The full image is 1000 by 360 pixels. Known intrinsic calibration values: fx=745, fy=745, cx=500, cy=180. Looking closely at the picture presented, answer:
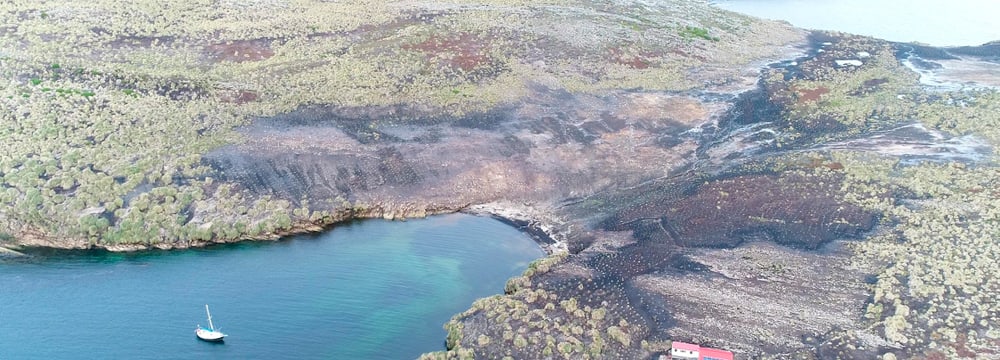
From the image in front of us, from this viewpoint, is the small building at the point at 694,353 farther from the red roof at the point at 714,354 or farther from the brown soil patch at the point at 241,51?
the brown soil patch at the point at 241,51

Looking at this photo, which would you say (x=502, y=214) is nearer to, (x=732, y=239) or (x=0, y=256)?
(x=732, y=239)

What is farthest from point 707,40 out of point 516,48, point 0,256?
point 0,256

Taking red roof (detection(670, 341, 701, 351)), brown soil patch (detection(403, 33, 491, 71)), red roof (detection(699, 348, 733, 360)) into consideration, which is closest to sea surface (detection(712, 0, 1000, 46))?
brown soil patch (detection(403, 33, 491, 71))


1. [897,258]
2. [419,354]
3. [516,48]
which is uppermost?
[516,48]

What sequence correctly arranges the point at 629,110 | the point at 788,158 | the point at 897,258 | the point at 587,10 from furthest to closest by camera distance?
the point at 587,10, the point at 629,110, the point at 788,158, the point at 897,258

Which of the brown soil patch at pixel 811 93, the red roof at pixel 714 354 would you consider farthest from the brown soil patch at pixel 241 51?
the red roof at pixel 714 354

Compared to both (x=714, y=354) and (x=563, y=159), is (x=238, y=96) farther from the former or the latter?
(x=714, y=354)
